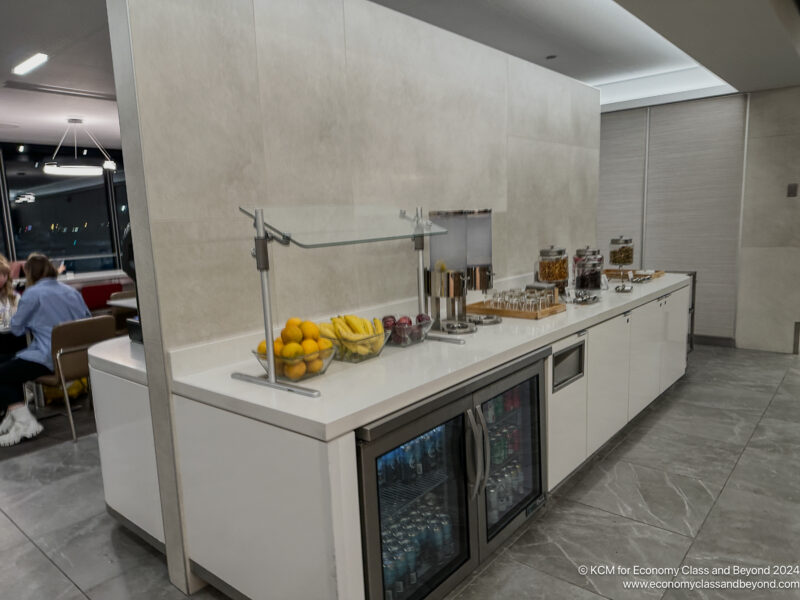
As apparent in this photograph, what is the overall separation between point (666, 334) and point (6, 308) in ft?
16.1

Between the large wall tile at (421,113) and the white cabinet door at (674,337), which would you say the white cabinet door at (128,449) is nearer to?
the large wall tile at (421,113)

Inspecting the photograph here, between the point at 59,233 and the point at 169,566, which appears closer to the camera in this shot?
the point at 169,566

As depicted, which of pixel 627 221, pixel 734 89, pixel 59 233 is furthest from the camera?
pixel 59 233

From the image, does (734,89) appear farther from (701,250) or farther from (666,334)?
(666,334)

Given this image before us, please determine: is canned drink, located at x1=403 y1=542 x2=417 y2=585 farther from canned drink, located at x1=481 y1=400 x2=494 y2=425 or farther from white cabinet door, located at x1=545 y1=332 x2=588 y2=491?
white cabinet door, located at x1=545 y1=332 x2=588 y2=491

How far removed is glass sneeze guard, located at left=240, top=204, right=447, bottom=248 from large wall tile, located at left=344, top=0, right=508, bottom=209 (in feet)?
1.09

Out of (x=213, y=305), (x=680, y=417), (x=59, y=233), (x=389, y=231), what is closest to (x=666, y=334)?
(x=680, y=417)

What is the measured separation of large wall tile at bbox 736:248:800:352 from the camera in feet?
17.4

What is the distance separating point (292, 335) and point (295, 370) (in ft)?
0.38

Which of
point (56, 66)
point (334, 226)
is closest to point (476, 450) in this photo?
point (334, 226)

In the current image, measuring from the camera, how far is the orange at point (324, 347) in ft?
6.19

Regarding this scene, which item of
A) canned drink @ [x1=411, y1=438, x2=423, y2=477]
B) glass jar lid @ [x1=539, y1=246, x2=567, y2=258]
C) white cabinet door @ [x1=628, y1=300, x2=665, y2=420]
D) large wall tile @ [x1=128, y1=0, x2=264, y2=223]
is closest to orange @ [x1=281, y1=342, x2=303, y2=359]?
canned drink @ [x1=411, y1=438, x2=423, y2=477]

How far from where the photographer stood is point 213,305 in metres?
2.10

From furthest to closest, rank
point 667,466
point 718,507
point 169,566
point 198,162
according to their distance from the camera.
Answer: point 667,466, point 718,507, point 169,566, point 198,162
